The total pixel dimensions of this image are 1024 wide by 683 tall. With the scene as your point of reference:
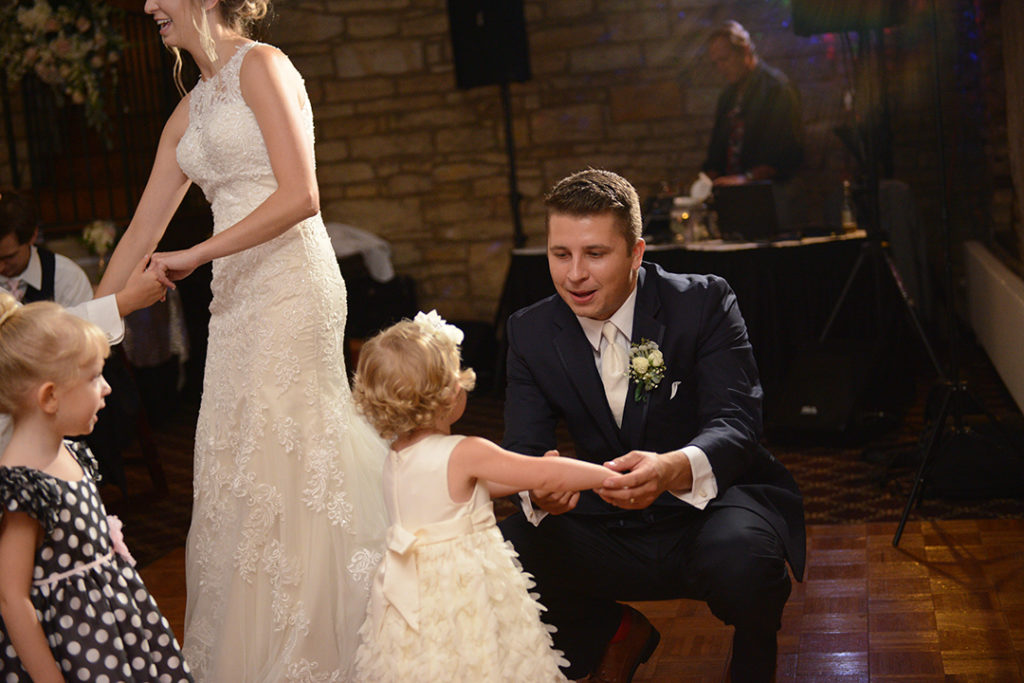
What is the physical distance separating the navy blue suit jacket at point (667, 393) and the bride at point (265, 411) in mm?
489

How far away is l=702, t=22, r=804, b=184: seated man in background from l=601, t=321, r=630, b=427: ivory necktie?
14.9 feet

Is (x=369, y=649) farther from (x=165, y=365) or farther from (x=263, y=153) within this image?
(x=165, y=365)

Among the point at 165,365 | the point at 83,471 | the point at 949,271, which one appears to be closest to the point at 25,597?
the point at 83,471

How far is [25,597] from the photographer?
6.17 ft

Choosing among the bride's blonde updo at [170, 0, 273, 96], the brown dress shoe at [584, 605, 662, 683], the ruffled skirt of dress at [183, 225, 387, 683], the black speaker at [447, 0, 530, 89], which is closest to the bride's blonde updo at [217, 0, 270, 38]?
the bride's blonde updo at [170, 0, 273, 96]

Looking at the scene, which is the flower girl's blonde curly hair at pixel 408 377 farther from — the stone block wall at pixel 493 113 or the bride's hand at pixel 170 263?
the stone block wall at pixel 493 113

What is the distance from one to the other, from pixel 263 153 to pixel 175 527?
251 cm

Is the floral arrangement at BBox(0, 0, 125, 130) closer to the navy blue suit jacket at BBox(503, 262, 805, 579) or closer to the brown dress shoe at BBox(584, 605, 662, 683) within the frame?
the navy blue suit jacket at BBox(503, 262, 805, 579)

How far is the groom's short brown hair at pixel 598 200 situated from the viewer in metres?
2.49

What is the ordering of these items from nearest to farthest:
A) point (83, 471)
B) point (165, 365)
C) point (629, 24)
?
point (83, 471), point (165, 365), point (629, 24)

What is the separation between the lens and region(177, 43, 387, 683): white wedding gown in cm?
272

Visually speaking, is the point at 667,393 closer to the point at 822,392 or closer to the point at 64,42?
the point at 822,392

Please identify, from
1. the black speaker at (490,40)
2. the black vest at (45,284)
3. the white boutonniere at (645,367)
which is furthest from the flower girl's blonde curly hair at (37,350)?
the black speaker at (490,40)

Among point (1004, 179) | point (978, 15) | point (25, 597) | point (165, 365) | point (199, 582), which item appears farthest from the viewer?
point (165, 365)
